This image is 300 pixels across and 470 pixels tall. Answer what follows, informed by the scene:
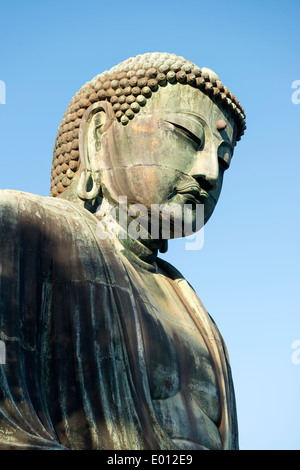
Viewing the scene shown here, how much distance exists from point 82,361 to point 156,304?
51.6 inches

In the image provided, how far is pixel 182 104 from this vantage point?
1089 centimetres

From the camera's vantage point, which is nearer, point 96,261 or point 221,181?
point 96,261

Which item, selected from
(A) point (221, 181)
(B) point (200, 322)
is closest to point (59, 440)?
(B) point (200, 322)

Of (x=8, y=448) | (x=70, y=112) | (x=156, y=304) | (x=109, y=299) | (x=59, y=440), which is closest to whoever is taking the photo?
(x=8, y=448)

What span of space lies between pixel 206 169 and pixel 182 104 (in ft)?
2.05

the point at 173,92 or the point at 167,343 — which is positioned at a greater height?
the point at 173,92

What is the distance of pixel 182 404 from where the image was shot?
393 inches

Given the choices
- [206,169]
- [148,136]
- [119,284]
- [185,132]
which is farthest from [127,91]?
[119,284]

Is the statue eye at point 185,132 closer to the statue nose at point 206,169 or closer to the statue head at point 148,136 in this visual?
the statue head at point 148,136

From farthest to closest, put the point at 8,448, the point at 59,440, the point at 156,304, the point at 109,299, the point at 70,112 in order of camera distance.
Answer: the point at 70,112, the point at 156,304, the point at 109,299, the point at 59,440, the point at 8,448

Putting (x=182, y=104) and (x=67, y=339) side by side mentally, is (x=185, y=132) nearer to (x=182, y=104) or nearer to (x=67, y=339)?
(x=182, y=104)

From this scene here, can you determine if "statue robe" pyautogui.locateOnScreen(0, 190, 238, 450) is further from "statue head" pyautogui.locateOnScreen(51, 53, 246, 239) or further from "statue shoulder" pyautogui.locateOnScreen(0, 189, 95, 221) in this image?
"statue head" pyautogui.locateOnScreen(51, 53, 246, 239)

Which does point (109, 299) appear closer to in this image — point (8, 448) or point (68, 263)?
point (68, 263)

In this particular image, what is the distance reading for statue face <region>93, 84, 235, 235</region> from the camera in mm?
10648
